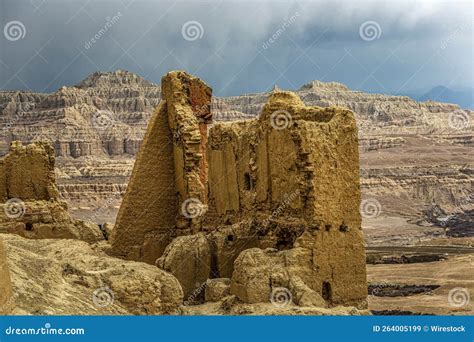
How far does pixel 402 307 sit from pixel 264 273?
13.4 m

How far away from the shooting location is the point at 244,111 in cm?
14338

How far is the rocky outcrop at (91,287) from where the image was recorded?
11641 mm

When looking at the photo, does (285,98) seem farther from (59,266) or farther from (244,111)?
(244,111)

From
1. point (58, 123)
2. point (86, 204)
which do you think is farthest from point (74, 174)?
point (58, 123)
